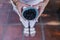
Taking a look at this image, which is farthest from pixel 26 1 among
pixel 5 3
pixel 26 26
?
pixel 5 3

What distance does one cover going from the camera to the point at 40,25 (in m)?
1.78

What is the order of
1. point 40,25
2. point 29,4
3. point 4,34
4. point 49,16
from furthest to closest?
1. point 49,16
2. point 40,25
3. point 4,34
4. point 29,4

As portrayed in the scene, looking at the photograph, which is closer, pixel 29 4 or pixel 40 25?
pixel 29 4

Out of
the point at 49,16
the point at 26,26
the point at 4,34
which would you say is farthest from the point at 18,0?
the point at 49,16

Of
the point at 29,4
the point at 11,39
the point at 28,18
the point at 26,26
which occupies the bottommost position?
the point at 11,39

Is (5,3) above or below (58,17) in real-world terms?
above

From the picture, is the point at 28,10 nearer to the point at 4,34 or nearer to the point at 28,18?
the point at 28,18

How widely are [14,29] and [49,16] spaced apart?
524 millimetres

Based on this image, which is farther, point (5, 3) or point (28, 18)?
point (5, 3)

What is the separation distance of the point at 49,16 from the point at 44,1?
1.32ft

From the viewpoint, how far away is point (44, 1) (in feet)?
5.15

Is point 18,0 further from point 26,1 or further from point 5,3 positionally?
point 5,3

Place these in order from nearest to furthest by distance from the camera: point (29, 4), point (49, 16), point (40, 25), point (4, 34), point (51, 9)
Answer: point (29, 4)
point (4, 34)
point (40, 25)
point (49, 16)
point (51, 9)

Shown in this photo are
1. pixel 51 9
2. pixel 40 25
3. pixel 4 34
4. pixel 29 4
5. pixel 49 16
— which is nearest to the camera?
pixel 29 4
